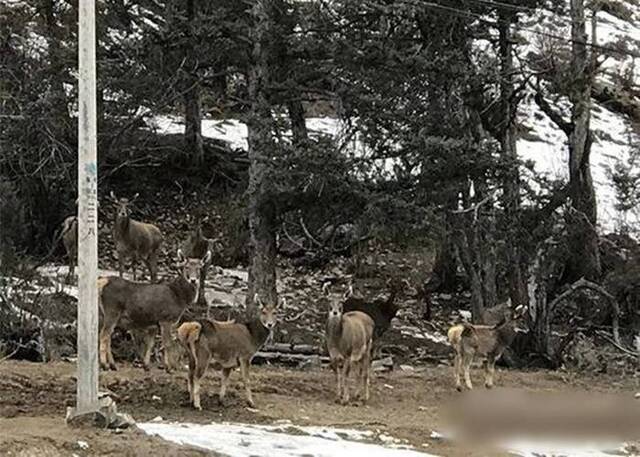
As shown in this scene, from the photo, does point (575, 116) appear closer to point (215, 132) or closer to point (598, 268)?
point (598, 268)

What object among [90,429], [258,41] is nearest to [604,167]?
[258,41]

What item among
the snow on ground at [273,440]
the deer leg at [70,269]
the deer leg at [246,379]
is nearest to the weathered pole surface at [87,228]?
the snow on ground at [273,440]

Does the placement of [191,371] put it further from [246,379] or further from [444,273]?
[444,273]

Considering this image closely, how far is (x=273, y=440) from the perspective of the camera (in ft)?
35.5

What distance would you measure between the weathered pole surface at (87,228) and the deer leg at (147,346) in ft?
15.9

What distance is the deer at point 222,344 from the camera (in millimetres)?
12562

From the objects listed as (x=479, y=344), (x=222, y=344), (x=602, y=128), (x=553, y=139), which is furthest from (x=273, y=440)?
(x=602, y=128)

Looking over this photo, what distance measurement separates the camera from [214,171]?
3117cm

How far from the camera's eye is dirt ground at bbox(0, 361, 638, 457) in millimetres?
9430

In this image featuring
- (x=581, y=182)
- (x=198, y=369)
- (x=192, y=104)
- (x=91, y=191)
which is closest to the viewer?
(x=91, y=191)

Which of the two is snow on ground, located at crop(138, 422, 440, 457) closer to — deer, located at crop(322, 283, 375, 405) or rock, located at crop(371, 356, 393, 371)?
deer, located at crop(322, 283, 375, 405)

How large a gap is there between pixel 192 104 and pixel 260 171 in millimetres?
9328

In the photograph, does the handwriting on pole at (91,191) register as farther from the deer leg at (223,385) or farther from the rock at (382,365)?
the rock at (382,365)

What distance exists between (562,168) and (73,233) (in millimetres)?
15692
